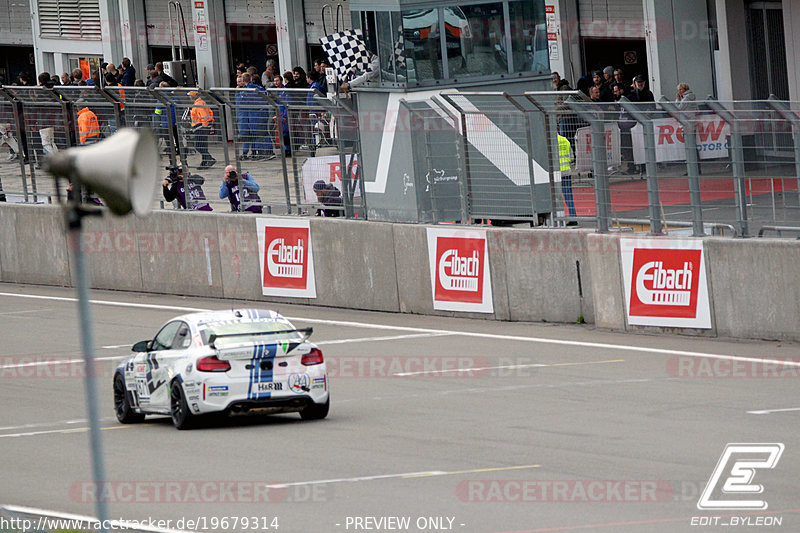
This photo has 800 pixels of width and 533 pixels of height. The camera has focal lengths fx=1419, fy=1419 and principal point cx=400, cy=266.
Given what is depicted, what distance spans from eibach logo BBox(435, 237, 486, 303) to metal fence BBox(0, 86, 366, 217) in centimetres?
206

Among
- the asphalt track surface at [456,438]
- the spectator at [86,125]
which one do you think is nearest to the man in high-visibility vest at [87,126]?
the spectator at [86,125]

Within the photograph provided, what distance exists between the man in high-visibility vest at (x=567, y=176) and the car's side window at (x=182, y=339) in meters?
7.55

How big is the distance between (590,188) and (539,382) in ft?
15.5

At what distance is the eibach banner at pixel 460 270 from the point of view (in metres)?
20.8

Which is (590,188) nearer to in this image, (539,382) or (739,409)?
(539,382)

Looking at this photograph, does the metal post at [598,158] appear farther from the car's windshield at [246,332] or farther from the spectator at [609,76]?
the spectator at [609,76]

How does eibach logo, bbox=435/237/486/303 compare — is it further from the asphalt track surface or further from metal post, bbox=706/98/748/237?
metal post, bbox=706/98/748/237

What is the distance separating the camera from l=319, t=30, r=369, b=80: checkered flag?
25.2 meters

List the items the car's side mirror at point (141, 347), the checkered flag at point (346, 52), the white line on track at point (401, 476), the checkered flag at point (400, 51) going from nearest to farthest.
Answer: the white line on track at point (401, 476)
the car's side mirror at point (141, 347)
the checkered flag at point (400, 51)
the checkered flag at point (346, 52)

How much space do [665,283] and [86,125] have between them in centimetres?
1255

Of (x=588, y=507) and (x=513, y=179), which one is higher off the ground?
(x=513, y=179)

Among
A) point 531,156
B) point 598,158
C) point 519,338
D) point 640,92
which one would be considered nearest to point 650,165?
point 598,158

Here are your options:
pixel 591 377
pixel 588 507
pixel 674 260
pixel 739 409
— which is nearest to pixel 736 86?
pixel 674 260

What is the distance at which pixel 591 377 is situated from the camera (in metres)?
16.0
